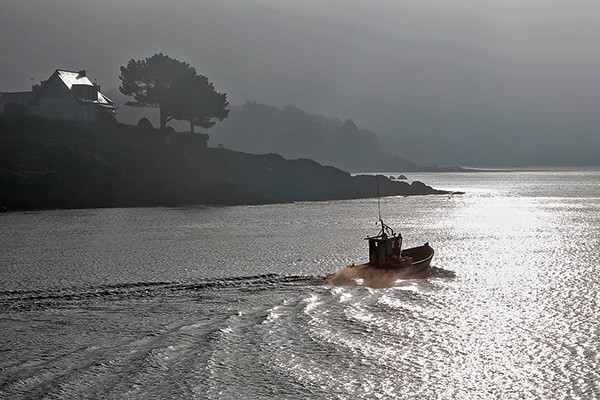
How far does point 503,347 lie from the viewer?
28219 mm

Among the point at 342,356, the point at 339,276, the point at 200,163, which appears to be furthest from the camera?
the point at 200,163

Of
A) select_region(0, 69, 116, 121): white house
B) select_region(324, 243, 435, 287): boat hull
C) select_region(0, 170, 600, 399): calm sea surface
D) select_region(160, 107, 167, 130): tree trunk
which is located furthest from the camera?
select_region(160, 107, 167, 130): tree trunk

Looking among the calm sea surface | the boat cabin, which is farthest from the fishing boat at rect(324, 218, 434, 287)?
the calm sea surface

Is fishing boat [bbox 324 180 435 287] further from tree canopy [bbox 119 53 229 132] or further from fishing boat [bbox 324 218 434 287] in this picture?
tree canopy [bbox 119 53 229 132]

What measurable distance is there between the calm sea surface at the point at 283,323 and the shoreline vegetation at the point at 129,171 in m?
37.5

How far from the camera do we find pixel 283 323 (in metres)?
31.4

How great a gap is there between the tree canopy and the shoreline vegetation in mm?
4887

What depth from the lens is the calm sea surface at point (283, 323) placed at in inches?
910

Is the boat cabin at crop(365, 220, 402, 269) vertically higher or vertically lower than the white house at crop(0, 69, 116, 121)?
lower

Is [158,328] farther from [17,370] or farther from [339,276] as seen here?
[339,276]

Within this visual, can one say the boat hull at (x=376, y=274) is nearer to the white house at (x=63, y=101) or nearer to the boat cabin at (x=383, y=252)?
the boat cabin at (x=383, y=252)

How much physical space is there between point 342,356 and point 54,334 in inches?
504

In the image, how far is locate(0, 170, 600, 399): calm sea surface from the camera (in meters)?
23.1

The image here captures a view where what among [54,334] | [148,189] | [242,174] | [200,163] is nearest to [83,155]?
[148,189]
